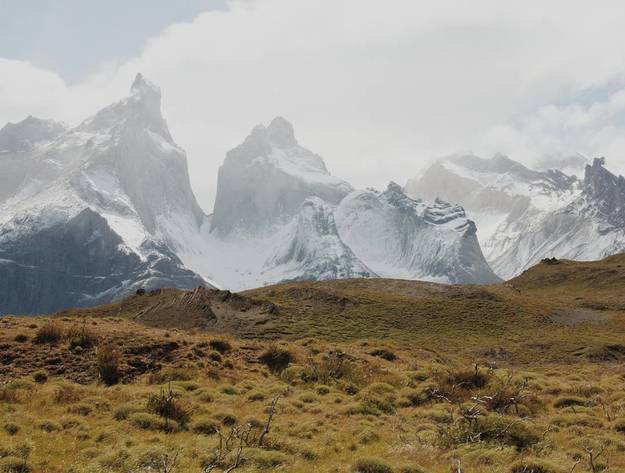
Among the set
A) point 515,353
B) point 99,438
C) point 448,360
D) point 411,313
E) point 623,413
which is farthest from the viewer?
point 411,313

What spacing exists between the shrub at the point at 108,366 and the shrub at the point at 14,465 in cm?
1003

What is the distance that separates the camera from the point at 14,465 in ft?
50.9

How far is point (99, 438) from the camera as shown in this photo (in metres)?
18.7

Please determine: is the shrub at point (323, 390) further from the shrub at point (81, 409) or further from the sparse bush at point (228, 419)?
the shrub at point (81, 409)

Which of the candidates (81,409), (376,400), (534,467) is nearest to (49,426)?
(81,409)

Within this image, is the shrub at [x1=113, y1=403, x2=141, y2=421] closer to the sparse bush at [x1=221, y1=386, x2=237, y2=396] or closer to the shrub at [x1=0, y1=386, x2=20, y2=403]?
the shrub at [x1=0, y1=386, x2=20, y2=403]

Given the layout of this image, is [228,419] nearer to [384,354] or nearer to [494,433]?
[494,433]

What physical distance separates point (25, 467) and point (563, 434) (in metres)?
16.4

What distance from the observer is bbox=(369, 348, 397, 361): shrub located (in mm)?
37969

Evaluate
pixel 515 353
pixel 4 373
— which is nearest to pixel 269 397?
pixel 4 373

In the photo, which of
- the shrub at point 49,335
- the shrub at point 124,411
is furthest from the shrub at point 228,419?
the shrub at point 49,335

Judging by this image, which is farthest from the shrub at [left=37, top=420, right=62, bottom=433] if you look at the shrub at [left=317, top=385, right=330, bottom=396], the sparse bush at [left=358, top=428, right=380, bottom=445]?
the shrub at [left=317, top=385, right=330, bottom=396]

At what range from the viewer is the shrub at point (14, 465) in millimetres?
15305

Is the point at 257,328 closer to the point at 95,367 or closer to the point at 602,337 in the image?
the point at 95,367
